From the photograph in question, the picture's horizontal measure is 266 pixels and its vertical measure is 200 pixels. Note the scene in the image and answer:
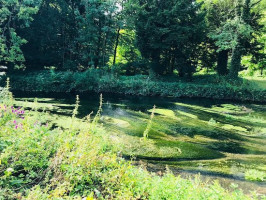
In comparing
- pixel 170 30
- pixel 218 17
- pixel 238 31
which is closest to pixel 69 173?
pixel 170 30

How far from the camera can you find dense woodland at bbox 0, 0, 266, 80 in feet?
76.1

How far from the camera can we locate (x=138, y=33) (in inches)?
996

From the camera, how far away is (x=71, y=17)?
27.2m

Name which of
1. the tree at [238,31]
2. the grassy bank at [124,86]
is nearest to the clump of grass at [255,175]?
the grassy bank at [124,86]

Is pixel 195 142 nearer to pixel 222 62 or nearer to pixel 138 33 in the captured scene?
pixel 138 33

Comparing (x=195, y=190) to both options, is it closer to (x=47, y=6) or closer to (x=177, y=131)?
(x=177, y=131)

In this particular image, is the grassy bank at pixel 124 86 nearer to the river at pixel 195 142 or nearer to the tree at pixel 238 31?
the tree at pixel 238 31

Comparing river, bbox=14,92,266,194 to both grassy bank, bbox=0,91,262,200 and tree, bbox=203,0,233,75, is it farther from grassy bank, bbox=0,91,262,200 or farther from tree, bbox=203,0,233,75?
tree, bbox=203,0,233,75

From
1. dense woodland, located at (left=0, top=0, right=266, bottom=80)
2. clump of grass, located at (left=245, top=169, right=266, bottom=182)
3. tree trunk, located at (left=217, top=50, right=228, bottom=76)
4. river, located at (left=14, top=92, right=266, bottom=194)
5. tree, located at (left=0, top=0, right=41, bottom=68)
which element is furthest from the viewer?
tree trunk, located at (left=217, top=50, right=228, bottom=76)

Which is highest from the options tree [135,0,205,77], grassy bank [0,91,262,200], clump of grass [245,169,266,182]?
tree [135,0,205,77]

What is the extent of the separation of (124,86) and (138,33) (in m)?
6.66

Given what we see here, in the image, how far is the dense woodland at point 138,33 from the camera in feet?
76.1

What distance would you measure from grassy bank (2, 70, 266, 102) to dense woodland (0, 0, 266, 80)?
104 inches

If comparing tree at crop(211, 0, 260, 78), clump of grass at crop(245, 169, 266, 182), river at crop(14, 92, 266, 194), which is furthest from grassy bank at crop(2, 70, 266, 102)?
clump of grass at crop(245, 169, 266, 182)
